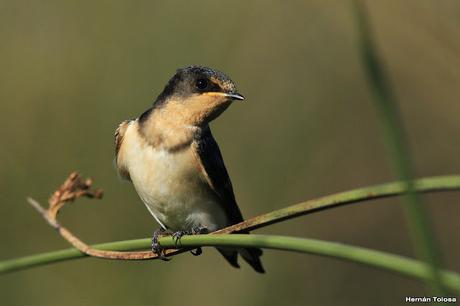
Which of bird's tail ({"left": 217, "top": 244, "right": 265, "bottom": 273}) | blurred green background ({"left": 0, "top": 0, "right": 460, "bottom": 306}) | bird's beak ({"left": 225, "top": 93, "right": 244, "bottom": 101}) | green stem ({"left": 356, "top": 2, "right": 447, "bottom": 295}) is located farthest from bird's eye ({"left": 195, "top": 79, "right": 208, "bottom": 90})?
green stem ({"left": 356, "top": 2, "right": 447, "bottom": 295})

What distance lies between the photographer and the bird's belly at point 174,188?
8.18ft

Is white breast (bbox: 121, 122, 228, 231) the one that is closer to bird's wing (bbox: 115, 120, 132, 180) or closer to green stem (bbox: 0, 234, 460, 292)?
bird's wing (bbox: 115, 120, 132, 180)

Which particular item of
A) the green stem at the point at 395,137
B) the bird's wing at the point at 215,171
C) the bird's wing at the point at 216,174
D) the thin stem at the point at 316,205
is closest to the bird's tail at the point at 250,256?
the bird's wing at the point at 216,174

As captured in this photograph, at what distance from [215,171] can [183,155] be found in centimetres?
16

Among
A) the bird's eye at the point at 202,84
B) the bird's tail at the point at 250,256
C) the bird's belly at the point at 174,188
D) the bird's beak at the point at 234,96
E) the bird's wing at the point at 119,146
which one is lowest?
the bird's tail at the point at 250,256

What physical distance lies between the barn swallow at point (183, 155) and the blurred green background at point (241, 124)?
858 mm

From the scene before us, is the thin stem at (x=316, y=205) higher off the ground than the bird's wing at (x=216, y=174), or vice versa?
the bird's wing at (x=216, y=174)

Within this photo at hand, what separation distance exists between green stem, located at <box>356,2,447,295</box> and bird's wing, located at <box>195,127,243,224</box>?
6.58 feet

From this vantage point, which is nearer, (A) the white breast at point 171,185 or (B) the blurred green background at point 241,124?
(A) the white breast at point 171,185

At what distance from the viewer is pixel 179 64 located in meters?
3.67

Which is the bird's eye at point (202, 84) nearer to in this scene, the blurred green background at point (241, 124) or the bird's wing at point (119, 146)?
the bird's wing at point (119, 146)

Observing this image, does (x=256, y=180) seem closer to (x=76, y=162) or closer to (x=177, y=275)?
(x=177, y=275)

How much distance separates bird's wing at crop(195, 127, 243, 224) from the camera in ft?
8.54

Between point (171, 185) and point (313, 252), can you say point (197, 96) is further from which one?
point (313, 252)
